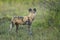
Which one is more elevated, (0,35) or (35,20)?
(35,20)

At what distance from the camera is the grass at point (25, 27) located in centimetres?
229

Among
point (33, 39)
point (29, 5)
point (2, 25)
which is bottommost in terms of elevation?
point (33, 39)

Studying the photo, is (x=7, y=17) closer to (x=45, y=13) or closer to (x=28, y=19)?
(x=28, y=19)

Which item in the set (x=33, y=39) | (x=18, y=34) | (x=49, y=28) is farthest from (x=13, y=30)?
(x=49, y=28)

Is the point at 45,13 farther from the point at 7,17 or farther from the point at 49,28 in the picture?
the point at 7,17

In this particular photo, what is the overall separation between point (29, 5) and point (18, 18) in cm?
19

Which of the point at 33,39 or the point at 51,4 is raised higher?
the point at 51,4

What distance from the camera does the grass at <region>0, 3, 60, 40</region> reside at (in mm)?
2291

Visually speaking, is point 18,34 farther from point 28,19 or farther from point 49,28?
point 49,28

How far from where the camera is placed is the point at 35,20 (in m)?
2.33

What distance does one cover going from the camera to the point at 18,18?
232cm

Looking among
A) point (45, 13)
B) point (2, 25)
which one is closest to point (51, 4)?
point (45, 13)

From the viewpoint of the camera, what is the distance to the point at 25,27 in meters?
2.32

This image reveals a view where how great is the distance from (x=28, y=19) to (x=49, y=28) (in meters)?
0.25
